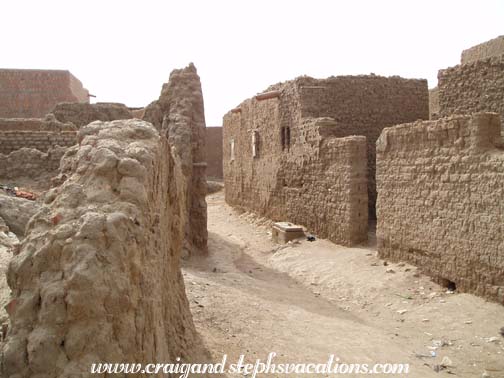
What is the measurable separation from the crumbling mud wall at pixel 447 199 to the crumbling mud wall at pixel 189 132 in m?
3.67

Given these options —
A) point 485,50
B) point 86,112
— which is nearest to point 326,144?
point 485,50

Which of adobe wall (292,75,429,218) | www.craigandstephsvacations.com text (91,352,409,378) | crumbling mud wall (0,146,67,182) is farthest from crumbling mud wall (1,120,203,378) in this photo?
adobe wall (292,75,429,218)

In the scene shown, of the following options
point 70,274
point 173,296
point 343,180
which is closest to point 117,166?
point 70,274

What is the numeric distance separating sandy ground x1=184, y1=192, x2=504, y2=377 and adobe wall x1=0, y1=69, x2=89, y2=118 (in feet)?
49.4

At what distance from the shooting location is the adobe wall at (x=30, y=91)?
68.3 ft

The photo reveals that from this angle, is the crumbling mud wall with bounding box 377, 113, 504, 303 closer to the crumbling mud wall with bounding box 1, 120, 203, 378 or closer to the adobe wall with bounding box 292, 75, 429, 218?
the adobe wall with bounding box 292, 75, 429, 218

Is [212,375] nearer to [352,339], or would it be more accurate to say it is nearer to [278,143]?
[352,339]

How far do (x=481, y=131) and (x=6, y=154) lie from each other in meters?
9.39

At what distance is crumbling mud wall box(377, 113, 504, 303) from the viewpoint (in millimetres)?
6016

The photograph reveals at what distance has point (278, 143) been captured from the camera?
12852mm

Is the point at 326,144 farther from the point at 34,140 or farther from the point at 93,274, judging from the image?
the point at 93,274

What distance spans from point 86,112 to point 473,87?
12603 mm

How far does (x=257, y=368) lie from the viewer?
4.02 m

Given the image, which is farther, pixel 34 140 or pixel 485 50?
pixel 485 50
